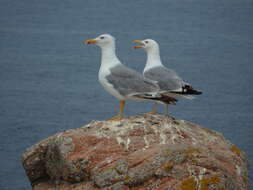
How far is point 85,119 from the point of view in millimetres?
19562

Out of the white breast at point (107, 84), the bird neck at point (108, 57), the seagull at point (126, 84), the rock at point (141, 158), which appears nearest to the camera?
the rock at point (141, 158)

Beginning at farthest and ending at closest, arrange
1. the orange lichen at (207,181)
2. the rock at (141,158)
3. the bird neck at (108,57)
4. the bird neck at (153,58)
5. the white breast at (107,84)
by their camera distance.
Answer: the bird neck at (153,58) → the bird neck at (108,57) → the white breast at (107,84) → the rock at (141,158) → the orange lichen at (207,181)

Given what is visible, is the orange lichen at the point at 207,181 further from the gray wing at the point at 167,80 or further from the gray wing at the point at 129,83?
the gray wing at the point at 167,80

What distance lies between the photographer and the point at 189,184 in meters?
7.34

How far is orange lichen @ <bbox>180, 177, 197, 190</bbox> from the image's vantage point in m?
7.32

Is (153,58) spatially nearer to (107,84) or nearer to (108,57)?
(108,57)

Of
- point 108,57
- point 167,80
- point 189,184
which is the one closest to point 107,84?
point 108,57

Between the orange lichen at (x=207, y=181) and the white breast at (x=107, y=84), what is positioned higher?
the white breast at (x=107, y=84)

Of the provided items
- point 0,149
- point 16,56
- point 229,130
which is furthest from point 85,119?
point 16,56

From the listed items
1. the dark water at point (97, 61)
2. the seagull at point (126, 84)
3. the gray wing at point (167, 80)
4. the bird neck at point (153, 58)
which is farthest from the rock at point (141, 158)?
the dark water at point (97, 61)

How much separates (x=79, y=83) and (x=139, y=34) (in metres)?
7.14

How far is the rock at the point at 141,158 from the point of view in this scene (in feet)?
24.6

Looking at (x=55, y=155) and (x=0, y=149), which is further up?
(x=55, y=155)

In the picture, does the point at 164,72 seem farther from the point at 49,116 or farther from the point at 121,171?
the point at 49,116
